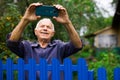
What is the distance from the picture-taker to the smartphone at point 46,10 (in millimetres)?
3884

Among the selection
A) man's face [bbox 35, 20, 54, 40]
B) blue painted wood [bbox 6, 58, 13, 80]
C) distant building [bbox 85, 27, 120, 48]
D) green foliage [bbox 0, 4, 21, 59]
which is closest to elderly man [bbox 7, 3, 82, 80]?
man's face [bbox 35, 20, 54, 40]

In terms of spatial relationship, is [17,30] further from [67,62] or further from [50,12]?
[67,62]

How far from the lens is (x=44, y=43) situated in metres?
3.98

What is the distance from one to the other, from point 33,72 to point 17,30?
59 centimetres

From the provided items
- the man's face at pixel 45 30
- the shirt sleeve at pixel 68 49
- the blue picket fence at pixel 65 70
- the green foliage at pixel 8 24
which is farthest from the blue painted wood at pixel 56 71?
the green foliage at pixel 8 24

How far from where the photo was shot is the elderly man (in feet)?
12.6

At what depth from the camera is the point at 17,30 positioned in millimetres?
3818

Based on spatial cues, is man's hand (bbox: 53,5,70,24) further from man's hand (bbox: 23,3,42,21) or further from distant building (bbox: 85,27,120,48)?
distant building (bbox: 85,27,120,48)

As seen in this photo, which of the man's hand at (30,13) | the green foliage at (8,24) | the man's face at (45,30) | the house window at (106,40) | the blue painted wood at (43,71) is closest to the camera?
the man's hand at (30,13)

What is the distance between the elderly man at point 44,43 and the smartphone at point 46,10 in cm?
4

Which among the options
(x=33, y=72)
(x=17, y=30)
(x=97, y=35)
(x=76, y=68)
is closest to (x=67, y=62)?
(x=76, y=68)

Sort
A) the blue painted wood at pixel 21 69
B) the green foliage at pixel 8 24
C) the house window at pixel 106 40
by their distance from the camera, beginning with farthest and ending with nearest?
the house window at pixel 106 40 → the green foliage at pixel 8 24 → the blue painted wood at pixel 21 69

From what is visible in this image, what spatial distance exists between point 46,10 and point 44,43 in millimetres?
360

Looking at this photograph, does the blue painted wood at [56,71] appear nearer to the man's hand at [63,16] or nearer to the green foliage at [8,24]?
the man's hand at [63,16]
